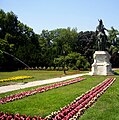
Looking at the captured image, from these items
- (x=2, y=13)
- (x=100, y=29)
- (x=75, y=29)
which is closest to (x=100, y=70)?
(x=100, y=29)

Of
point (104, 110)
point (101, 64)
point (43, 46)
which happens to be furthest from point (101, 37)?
point (43, 46)

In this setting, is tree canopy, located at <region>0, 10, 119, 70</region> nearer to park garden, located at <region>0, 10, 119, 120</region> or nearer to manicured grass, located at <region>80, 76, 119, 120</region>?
park garden, located at <region>0, 10, 119, 120</region>

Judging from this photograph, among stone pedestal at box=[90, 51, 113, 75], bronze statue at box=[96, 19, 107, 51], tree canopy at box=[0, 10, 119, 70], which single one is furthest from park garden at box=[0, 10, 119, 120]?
bronze statue at box=[96, 19, 107, 51]

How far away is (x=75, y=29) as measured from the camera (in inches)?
3492

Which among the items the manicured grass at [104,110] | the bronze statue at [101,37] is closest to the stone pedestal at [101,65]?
the bronze statue at [101,37]

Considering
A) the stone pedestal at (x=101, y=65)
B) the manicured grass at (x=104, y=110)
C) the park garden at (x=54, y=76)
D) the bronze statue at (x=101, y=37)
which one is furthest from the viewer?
the bronze statue at (x=101, y=37)

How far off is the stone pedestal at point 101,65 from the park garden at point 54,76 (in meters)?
1.32

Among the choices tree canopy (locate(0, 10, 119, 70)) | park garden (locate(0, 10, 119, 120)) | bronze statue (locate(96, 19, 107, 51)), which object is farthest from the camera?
tree canopy (locate(0, 10, 119, 70))

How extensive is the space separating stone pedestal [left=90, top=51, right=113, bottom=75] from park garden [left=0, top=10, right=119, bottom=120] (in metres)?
1.32

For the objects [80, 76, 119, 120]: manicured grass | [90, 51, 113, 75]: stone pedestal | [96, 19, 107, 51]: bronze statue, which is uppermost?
[96, 19, 107, 51]: bronze statue

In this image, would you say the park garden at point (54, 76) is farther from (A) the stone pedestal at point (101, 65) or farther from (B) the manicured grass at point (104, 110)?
(A) the stone pedestal at point (101, 65)

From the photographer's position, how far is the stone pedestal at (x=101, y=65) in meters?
36.6

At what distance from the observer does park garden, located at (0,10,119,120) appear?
1116cm

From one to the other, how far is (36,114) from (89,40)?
67596 millimetres
